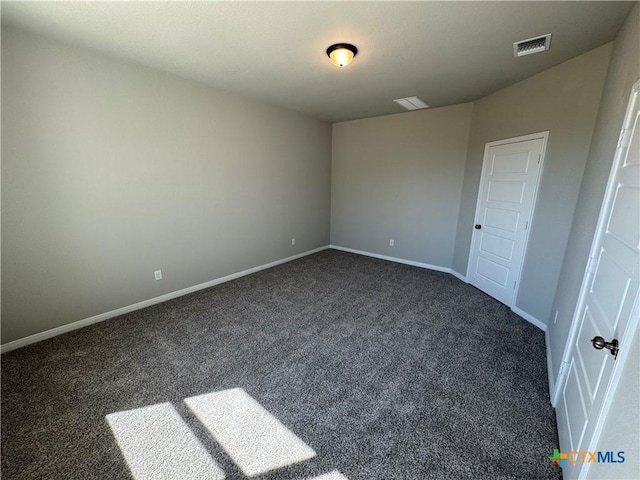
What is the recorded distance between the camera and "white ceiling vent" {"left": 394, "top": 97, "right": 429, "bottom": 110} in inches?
145

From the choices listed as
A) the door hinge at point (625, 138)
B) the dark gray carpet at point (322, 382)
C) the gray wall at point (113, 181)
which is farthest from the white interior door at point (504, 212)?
the gray wall at point (113, 181)

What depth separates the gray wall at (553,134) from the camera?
7.69 ft

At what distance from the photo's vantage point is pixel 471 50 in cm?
231

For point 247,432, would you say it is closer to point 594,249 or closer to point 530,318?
point 594,249

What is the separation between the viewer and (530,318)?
2883 mm

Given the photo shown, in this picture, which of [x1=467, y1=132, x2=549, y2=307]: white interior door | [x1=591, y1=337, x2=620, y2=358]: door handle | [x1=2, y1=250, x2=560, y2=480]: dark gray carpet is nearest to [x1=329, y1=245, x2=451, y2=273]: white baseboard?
[x1=467, y1=132, x2=549, y2=307]: white interior door

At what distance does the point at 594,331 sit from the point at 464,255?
9.10 feet

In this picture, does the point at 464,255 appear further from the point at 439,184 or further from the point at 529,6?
the point at 529,6

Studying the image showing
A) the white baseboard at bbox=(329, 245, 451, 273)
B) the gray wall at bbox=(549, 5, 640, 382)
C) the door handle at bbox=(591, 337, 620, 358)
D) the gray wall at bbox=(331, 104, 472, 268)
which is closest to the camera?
the door handle at bbox=(591, 337, 620, 358)

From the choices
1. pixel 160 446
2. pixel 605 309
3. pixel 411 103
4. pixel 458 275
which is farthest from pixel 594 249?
pixel 411 103

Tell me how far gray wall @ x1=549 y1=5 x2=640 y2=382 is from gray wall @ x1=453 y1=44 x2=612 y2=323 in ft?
0.55

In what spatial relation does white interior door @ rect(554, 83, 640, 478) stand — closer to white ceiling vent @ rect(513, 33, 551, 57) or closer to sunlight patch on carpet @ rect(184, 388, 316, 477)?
white ceiling vent @ rect(513, 33, 551, 57)

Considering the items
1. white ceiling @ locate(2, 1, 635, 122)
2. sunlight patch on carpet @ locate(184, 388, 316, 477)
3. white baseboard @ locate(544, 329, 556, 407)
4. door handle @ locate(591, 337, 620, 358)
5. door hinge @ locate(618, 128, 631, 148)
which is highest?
white ceiling @ locate(2, 1, 635, 122)

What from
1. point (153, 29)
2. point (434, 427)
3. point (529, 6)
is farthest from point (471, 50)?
point (434, 427)
